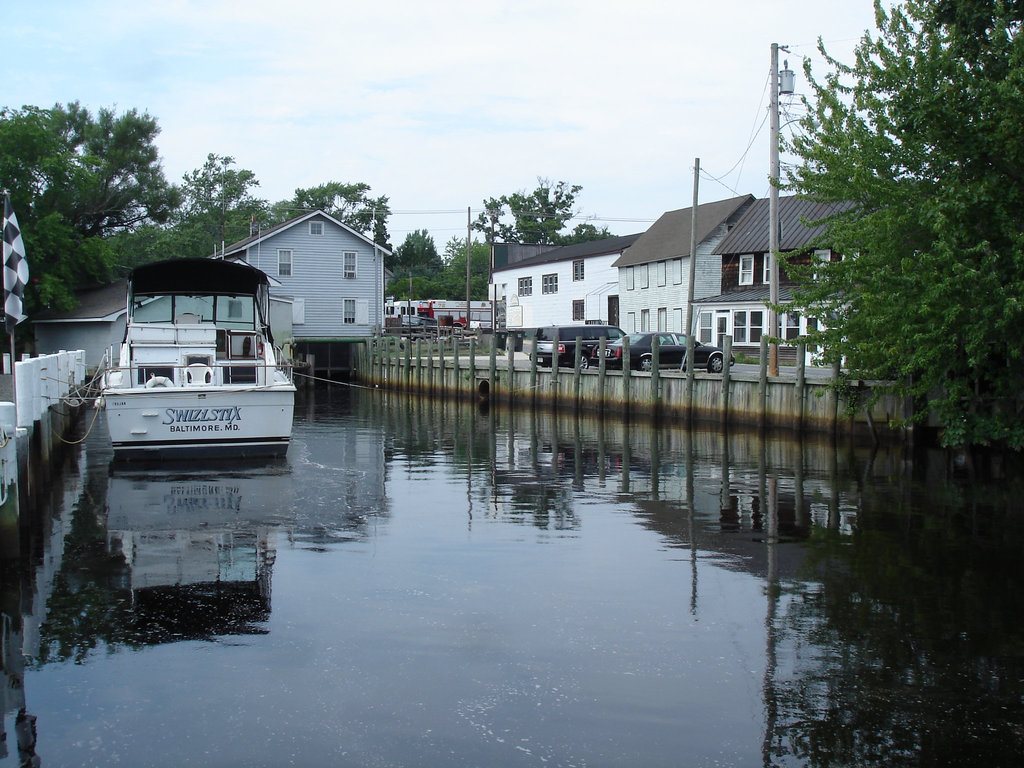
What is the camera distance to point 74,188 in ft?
154

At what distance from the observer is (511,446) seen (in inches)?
916

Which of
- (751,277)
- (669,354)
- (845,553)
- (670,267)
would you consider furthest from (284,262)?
(845,553)

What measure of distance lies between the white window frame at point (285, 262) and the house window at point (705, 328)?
22.8m

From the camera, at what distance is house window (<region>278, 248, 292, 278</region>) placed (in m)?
55.2

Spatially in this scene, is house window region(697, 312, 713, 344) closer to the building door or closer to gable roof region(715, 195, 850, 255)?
the building door

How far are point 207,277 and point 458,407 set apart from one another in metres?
15.5

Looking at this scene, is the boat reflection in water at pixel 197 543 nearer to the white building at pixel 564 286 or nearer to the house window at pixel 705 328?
the house window at pixel 705 328

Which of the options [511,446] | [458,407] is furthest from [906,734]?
[458,407]

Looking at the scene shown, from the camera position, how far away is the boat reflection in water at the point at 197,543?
349 inches

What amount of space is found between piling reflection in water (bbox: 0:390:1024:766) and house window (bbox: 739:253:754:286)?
26.1 metres

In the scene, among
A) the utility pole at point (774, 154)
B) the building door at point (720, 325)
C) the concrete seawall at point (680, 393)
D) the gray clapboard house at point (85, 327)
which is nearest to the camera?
the concrete seawall at point (680, 393)

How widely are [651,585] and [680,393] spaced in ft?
56.3

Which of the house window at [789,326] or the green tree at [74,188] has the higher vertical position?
the green tree at [74,188]

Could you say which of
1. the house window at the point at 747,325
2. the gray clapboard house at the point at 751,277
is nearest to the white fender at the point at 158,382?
the gray clapboard house at the point at 751,277
